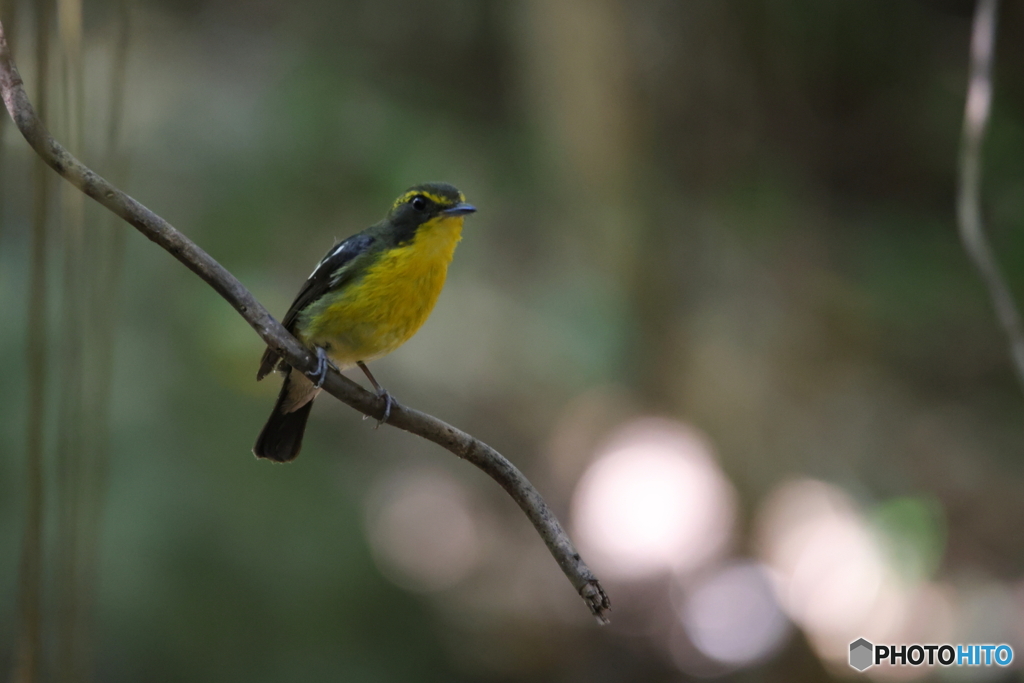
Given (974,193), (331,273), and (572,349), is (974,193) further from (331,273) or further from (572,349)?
(572,349)

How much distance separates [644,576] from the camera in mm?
5855

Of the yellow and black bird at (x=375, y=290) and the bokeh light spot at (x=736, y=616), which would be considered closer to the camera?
the yellow and black bird at (x=375, y=290)

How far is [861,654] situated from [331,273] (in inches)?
138

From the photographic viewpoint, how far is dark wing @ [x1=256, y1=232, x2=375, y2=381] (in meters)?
3.13

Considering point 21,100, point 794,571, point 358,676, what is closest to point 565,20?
point 794,571

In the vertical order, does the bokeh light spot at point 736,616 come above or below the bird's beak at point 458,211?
below

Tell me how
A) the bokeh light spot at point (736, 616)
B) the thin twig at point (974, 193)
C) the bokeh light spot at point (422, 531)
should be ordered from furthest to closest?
the bokeh light spot at point (422, 531) → the bokeh light spot at point (736, 616) → the thin twig at point (974, 193)

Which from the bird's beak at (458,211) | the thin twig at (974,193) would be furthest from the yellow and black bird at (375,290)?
the thin twig at (974,193)

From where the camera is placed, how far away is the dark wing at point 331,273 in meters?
3.13

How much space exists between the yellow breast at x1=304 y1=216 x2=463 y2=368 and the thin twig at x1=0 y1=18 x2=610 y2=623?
2.61 ft

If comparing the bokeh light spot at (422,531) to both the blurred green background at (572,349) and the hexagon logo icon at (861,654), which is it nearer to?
the blurred green background at (572,349)

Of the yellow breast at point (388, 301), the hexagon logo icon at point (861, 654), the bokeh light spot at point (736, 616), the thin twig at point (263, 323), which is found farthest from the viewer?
the bokeh light spot at point (736, 616)

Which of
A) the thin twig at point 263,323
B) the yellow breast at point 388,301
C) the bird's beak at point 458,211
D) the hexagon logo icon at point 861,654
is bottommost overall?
the thin twig at point 263,323

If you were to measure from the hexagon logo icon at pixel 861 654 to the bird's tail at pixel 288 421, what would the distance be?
10.5 feet
